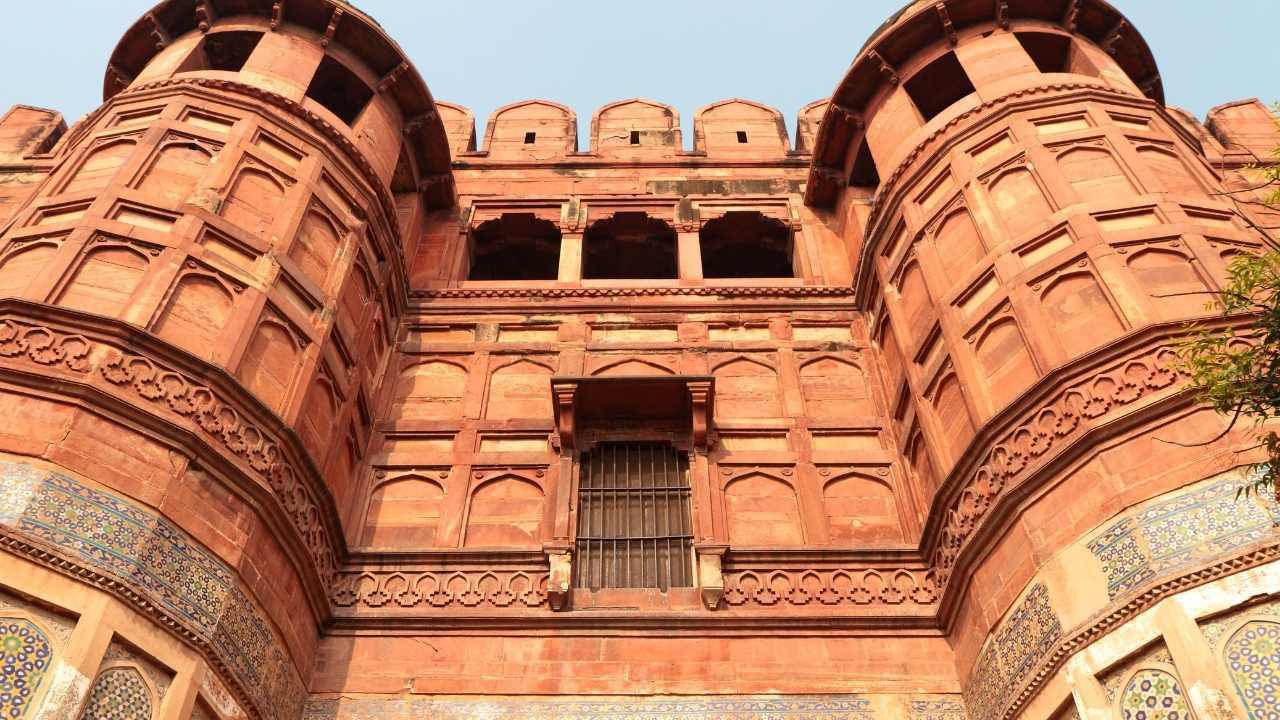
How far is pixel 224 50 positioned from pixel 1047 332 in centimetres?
1106

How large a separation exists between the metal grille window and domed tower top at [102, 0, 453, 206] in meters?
5.00

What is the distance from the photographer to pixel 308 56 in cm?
1422

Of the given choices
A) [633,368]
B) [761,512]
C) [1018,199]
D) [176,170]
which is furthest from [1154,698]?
[176,170]

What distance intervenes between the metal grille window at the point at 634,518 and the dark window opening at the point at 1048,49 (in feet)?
23.6

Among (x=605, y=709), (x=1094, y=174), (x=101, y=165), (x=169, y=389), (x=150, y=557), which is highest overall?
(x=101, y=165)

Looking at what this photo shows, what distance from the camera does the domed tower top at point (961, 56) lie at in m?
14.0

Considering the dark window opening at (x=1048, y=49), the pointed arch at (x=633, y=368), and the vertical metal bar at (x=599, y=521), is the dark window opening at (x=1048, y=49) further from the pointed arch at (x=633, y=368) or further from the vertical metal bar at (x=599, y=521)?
the vertical metal bar at (x=599, y=521)

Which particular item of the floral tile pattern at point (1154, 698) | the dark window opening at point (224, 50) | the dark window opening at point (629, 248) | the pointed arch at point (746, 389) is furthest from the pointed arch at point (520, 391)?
the floral tile pattern at point (1154, 698)

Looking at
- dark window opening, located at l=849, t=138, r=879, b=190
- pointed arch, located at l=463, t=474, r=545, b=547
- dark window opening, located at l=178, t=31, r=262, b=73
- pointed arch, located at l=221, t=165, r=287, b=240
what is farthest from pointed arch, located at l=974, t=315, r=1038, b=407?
dark window opening, located at l=178, t=31, r=262, b=73

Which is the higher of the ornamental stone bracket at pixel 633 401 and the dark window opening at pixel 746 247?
the dark window opening at pixel 746 247

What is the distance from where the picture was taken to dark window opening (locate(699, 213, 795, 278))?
1702cm

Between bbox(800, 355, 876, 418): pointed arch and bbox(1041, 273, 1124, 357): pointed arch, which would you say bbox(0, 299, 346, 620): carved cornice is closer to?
bbox(800, 355, 876, 418): pointed arch

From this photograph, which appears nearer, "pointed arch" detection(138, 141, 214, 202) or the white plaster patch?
the white plaster patch

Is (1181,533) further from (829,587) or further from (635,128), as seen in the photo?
(635,128)
